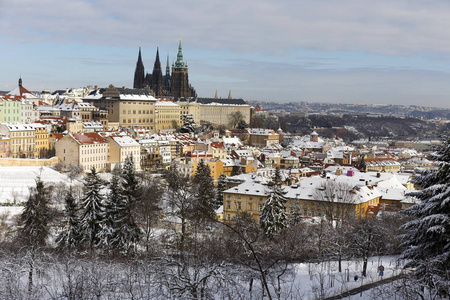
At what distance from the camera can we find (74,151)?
59000 mm

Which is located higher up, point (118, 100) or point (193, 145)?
point (118, 100)

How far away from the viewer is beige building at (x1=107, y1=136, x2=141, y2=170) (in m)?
62.9

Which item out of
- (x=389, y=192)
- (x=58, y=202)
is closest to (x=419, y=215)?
(x=389, y=192)

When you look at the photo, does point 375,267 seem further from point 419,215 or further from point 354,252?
point 419,215

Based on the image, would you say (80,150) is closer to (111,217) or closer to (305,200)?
(305,200)

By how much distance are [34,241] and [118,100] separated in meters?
68.6

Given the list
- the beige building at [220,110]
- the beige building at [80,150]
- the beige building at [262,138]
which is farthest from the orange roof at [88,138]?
the beige building at [220,110]

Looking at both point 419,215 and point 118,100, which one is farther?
point 118,100

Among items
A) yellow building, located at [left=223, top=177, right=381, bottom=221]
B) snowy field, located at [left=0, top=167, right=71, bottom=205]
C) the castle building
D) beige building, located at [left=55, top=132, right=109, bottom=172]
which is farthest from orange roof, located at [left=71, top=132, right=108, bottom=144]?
the castle building

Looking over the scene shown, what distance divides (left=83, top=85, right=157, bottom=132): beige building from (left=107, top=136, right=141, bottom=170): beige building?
2435 cm

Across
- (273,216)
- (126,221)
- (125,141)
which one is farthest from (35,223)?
(125,141)

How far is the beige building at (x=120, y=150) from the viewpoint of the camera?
62.9 meters

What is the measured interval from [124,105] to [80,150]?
34522 millimetres

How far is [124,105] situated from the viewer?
9256 cm
